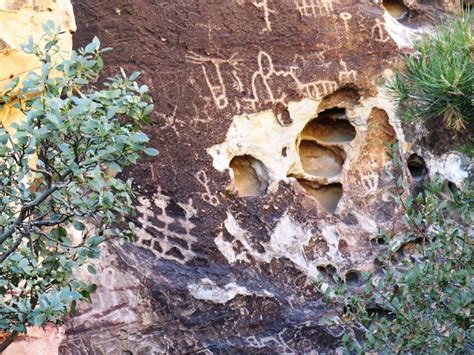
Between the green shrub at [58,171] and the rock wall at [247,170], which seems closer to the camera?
the green shrub at [58,171]

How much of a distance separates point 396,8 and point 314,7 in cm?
45

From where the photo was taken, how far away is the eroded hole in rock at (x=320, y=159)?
157 inches

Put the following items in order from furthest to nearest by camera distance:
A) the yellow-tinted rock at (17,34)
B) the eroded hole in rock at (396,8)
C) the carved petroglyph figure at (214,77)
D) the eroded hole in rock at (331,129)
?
the eroded hole in rock at (396,8) → the eroded hole in rock at (331,129) → the carved petroglyph figure at (214,77) → the yellow-tinted rock at (17,34)

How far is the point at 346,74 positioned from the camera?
397 centimetres

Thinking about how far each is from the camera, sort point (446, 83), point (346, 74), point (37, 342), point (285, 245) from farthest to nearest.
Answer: point (346, 74) → point (285, 245) → point (37, 342) → point (446, 83)

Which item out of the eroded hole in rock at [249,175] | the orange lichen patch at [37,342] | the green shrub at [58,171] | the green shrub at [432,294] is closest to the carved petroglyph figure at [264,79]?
the eroded hole in rock at [249,175]

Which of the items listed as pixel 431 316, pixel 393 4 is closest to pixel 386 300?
pixel 431 316

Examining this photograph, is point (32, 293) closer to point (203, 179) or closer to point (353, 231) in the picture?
point (203, 179)

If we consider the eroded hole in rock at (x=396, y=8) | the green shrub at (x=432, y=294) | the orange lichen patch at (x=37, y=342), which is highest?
the green shrub at (x=432, y=294)

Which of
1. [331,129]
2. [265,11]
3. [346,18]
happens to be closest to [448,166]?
[331,129]

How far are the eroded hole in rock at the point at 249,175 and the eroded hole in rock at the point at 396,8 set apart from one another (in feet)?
3.01

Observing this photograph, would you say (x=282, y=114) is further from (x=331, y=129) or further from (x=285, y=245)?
(x=285, y=245)

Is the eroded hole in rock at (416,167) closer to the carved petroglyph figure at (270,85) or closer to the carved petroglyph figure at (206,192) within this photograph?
the carved petroglyph figure at (270,85)

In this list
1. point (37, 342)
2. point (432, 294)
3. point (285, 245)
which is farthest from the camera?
point (285, 245)
